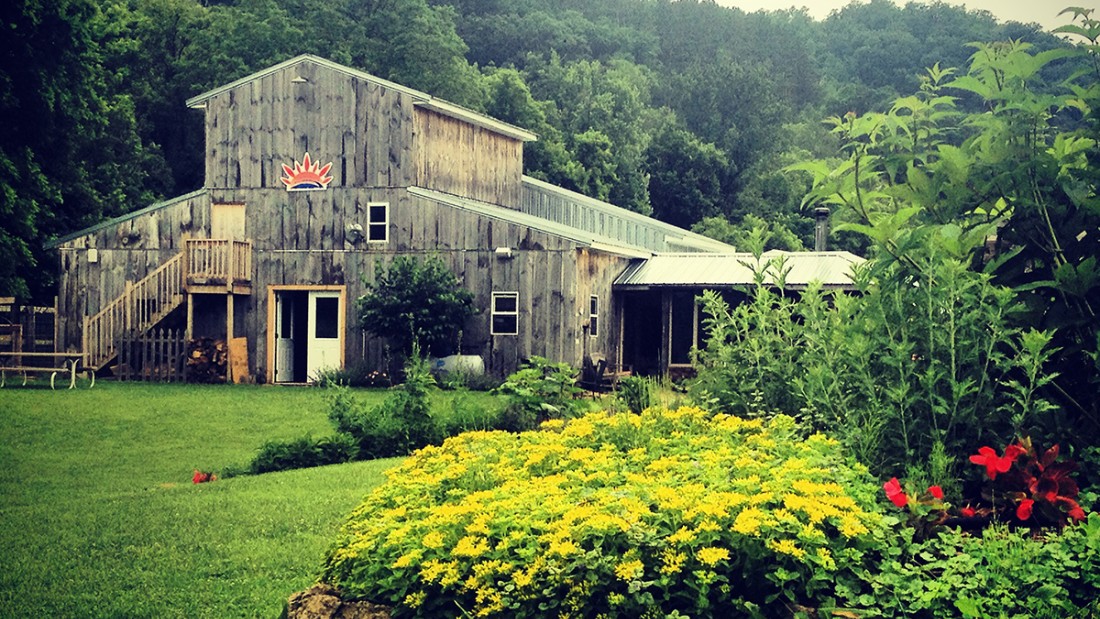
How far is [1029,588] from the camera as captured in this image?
17.3 ft

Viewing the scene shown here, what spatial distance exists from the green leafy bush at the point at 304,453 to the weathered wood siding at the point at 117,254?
15.9 m

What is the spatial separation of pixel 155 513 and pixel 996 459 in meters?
8.09

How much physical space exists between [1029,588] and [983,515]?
0.91 meters

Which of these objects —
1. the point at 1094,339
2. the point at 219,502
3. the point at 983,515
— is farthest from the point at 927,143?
the point at 219,502

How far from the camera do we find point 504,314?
90.1 ft

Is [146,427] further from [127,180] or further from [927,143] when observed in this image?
[127,180]

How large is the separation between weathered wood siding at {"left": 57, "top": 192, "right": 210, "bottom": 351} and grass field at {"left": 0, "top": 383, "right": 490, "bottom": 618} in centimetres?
934

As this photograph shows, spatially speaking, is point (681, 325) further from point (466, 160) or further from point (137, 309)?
point (137, 309)

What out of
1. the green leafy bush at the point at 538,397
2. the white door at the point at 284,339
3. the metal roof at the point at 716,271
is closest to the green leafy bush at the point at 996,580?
the green leafy bush at the point at 538,397

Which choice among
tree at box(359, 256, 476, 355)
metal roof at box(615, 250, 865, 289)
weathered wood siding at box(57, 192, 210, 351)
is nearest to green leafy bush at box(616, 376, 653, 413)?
tree at box(359, 256, 476, 355)

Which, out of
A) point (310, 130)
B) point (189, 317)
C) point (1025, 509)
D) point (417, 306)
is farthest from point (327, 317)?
point (1025, 509)

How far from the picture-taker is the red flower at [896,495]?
19.2 ft

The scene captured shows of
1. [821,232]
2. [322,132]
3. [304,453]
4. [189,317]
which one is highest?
[322,132]

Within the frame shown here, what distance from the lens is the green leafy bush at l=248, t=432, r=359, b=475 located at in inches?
568
